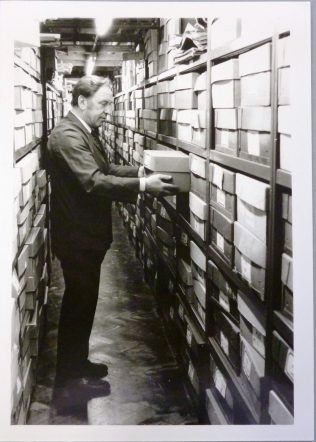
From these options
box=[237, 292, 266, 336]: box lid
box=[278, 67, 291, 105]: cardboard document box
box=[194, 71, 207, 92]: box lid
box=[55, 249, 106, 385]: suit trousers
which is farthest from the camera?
box=[55, 249, 106, 385]: suit trousers

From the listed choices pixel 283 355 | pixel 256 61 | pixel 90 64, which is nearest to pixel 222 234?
pixel 283 355

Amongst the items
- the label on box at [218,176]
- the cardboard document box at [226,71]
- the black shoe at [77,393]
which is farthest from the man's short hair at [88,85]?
the black shoe at [77,393]

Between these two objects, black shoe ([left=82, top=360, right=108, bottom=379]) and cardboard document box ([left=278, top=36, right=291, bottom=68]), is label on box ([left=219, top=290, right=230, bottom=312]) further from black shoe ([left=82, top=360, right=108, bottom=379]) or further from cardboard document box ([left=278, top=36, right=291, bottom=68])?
cardboard document box ([left=278, top=36, right=291, bottom=68])

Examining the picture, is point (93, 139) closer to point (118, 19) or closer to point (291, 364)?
point (118, 19)

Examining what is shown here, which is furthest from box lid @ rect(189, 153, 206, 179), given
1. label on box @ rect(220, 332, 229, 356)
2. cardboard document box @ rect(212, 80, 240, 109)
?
label on box @ rect(220, 332, 229, 356)

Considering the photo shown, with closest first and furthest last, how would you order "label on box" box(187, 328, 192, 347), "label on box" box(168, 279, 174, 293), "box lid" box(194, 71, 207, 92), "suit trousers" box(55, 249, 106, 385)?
"box lid" box(194, 71, 207, 92)
"suit trousers" box(55, 249, 106, 385)
"label on box" box(187, 328, 192, 347)
"label on box" box(168, 279, 174, 293)

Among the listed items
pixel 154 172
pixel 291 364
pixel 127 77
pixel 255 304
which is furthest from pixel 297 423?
pixel 127 77

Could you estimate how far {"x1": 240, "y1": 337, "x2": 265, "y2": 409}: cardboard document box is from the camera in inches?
64.3

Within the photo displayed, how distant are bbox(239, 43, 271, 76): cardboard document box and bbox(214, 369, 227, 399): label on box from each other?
1087 mm

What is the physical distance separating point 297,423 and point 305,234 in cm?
54

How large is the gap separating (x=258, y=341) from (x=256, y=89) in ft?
2.45

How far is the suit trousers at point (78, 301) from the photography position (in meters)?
2.34

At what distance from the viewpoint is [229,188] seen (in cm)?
182

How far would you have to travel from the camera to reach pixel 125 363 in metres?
2.26
